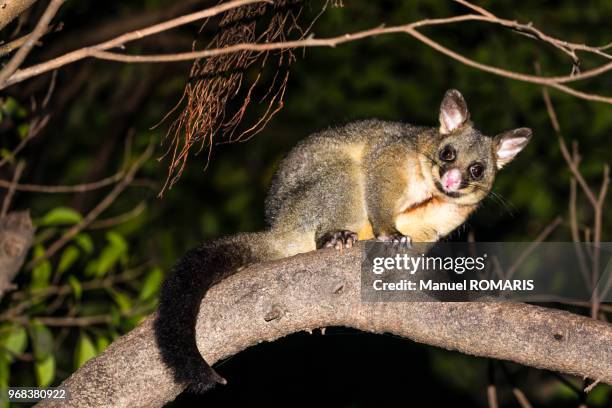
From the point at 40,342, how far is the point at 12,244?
0.63m

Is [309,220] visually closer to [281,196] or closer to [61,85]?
[281,196]

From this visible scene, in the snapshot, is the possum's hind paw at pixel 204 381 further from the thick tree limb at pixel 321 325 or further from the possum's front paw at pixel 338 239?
the possum's front paw at pixel 338 239

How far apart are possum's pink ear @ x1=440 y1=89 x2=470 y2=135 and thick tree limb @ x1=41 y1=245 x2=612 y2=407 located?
1562mm

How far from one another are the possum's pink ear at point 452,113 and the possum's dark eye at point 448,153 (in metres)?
0.19

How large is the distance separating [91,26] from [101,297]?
2677 millimetres

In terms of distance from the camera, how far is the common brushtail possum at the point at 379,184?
4289 millimetres

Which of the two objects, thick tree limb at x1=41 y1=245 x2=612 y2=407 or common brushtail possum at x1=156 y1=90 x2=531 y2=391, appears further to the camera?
common brushtail possum at x1=156 y1=90 x2=531 y2=391

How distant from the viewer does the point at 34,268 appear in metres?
5.07

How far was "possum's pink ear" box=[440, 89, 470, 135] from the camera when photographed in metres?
4.70

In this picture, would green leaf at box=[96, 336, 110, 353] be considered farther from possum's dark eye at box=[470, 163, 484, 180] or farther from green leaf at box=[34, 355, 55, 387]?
possum's dark eye at box=[470, 163, 484, 180]

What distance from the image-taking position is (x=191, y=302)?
322 centimetres

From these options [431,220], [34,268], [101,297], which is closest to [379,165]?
[431,220]

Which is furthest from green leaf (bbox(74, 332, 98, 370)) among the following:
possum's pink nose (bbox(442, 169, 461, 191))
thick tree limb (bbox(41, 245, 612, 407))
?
possum's pink nose (bbox(442, 169, 461, 191))

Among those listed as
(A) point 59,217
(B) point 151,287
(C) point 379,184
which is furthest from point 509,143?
(A) point 59,217
